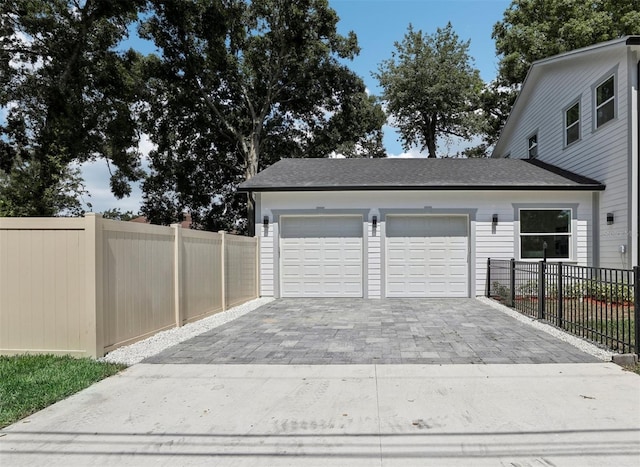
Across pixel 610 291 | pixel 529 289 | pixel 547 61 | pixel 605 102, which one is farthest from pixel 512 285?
pixel 547 61

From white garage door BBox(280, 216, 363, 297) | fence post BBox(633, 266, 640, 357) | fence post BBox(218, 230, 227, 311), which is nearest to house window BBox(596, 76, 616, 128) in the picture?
white garage door BBox(280, 216, 363, 297)

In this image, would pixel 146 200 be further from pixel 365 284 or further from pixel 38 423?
pixel 38 423

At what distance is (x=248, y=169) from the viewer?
2267cm

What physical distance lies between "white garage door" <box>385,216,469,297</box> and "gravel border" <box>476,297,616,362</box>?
189 centimetres

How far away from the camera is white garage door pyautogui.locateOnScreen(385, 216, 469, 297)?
11.4 meters

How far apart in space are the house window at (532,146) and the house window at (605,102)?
158 inches

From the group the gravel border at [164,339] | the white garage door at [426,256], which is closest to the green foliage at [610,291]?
the white garage door at [426,256]

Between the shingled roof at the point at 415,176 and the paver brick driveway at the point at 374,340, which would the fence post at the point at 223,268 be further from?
the shingled roof at the point at 415,176

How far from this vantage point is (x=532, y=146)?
1528 centimetres

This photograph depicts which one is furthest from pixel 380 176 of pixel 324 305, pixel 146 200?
pixel 146 200

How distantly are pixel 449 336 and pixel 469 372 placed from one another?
6.03 ft

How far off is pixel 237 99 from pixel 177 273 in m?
19.1

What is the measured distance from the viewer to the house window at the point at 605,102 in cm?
1027

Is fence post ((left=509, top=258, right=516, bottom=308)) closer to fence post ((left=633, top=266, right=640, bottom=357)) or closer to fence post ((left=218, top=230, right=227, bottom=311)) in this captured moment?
fence post ((left=633, top=266, right=640, bottom=357))
